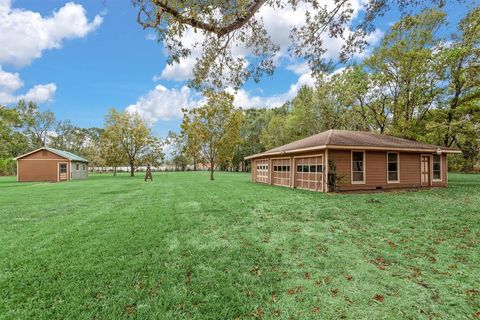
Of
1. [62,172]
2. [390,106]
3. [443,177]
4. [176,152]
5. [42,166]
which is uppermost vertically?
[390,106]

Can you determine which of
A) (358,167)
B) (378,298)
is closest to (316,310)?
(378,298)

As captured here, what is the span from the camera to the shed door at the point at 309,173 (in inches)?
514

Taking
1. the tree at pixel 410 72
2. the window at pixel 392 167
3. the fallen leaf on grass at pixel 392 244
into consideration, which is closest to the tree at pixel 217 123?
the tree at pixel 410 72

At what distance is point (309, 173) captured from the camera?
14055 millimetres

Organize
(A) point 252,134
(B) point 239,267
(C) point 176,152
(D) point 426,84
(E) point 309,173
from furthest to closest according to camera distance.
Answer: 1. (C) point 176,152
2. (A) point 252,134
3. (D) point 426,84
4. (E) point 309,173
5. (B) point 239,267

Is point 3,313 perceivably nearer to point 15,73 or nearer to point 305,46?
point 305,46

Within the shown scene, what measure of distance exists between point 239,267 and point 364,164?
36.8 ft

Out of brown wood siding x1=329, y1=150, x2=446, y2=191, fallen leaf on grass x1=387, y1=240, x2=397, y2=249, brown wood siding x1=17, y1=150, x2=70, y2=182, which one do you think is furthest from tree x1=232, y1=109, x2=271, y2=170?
fallen leaf on grass x1=387, y1=240, x2=397, y2=249

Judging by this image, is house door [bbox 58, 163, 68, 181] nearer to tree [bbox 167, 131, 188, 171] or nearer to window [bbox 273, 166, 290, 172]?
window [bbox 273, 166, 290, 172]

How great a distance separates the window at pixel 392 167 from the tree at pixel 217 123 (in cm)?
1341

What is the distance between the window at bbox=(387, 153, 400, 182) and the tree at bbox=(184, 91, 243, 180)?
1341cm

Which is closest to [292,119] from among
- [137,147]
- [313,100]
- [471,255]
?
[313,100]

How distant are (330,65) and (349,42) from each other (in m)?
0.68

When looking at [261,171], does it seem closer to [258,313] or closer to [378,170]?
[378,170]
